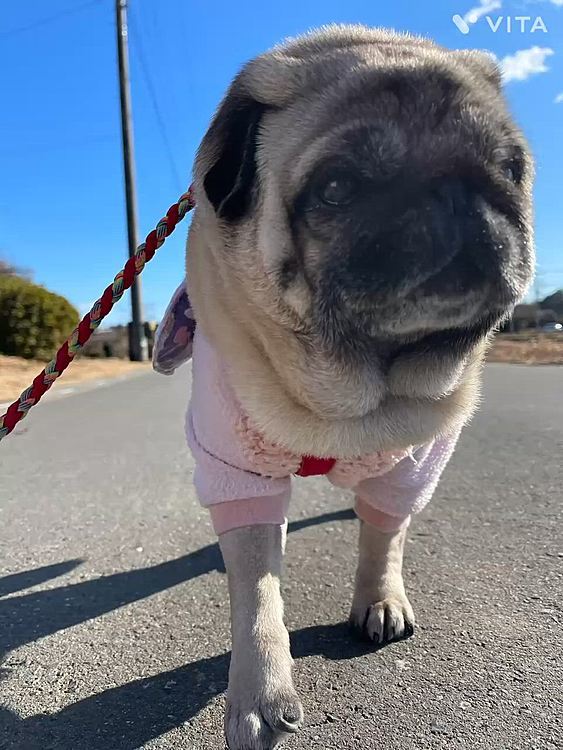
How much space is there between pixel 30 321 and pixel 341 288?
16.1m

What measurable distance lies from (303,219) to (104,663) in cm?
115

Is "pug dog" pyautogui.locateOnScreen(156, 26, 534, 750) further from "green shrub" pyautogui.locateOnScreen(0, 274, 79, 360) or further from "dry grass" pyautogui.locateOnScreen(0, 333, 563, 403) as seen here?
"green shrub" pyautogui.locateOnScreen(0, 274, 79, 360)

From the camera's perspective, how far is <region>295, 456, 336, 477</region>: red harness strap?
61.1 inches

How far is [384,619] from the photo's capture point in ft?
5.22

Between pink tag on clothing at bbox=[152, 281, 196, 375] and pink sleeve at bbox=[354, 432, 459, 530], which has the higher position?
pink tag on clothing at bbox=[152, 281, 196, 375]

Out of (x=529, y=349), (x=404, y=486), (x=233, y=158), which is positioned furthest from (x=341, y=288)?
(x=529, y=349)

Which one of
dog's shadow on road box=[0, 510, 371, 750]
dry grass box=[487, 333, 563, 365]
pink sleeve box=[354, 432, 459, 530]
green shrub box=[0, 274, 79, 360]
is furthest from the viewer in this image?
green shrub box=[0, 274, 79, 360]

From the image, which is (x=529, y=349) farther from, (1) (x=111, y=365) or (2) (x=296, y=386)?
(2) (x=296, y=386)

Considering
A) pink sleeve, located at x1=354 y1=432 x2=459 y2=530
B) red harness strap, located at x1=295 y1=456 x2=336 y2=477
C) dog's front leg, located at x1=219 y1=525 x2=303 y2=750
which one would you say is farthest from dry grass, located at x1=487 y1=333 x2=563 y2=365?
dog's front leg, located at x1=219 y1=525 x2=303 y2=750

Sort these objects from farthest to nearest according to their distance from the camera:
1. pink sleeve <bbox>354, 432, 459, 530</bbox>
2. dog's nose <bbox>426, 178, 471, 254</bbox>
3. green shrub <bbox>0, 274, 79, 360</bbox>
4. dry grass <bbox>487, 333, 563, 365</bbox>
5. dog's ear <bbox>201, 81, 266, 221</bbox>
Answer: green shrub <bbox>0, 274, 79, 360</bbox> → dry grass <bbox>487, 333, 563, 365</bbox> → pink sleeve <bbox>354, 432, 459, 530</bbox> → dog's ear <bbox>201, 81, 266, 221</bbox> → dog's nose <bbox>426, 178, 471, 254</bbox>

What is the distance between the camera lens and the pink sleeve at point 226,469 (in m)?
1.50

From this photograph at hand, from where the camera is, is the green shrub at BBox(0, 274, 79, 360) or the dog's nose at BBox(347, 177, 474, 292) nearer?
the dog's nose at BBox(347, 177, 474, 292)

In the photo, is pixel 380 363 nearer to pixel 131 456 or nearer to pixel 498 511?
pixel 498 511

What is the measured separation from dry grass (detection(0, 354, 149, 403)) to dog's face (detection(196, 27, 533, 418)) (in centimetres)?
756
